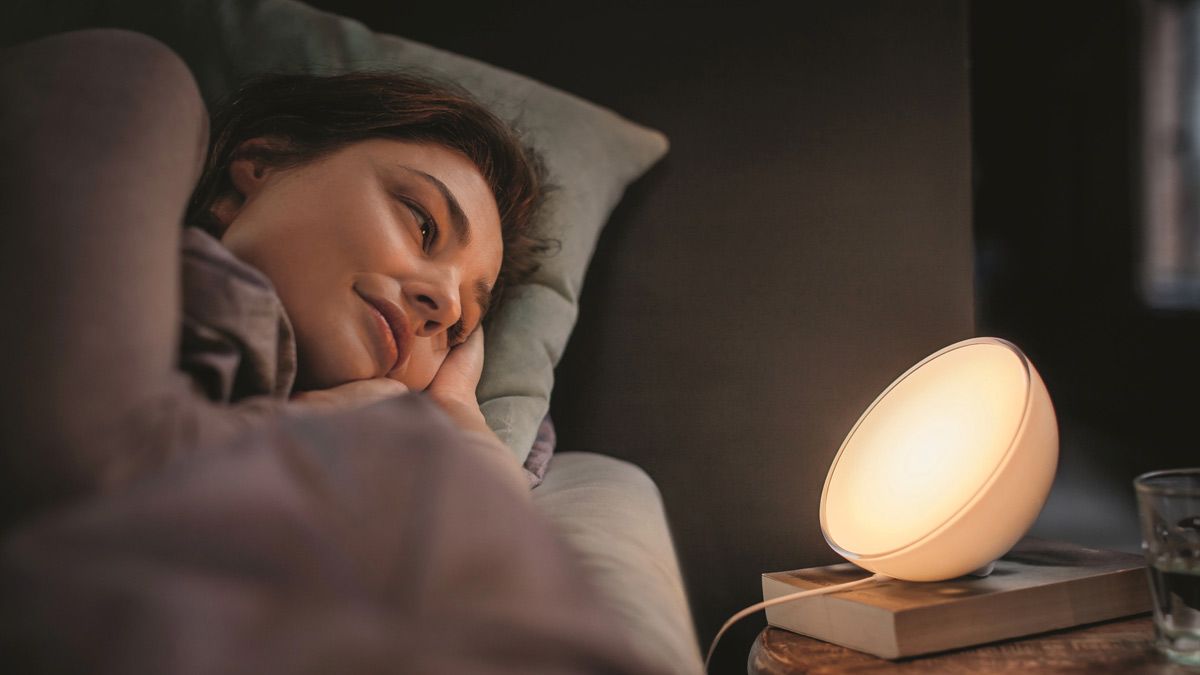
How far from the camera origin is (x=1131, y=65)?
3.98 m

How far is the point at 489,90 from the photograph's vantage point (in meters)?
1.05

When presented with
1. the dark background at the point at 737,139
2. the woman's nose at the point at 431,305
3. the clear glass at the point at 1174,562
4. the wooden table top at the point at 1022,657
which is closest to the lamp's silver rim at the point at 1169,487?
the clear glass at the point at 1174,562

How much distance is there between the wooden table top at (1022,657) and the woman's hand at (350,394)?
1.31 ft

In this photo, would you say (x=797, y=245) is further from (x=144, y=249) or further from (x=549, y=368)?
(x=144, y=249)

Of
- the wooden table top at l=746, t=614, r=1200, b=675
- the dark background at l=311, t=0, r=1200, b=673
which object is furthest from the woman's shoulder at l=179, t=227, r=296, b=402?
the dark background at l=311, t=0, r=1200, b=673

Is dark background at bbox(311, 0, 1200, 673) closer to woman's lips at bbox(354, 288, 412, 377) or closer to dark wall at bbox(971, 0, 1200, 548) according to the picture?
woman's lips at bbox(354, 288, 412, 377)

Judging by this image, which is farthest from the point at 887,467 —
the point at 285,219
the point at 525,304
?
the point at 285,219

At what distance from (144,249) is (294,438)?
0.56 feet

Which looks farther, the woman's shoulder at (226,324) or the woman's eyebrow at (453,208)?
the woman's eyebrow at (453,208)

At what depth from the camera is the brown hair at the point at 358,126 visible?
0.82 meters

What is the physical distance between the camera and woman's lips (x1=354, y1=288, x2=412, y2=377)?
0.76m

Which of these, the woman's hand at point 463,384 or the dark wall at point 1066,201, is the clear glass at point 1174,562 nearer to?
the woman's hand at point 463,384

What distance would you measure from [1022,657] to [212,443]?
63 centimetres

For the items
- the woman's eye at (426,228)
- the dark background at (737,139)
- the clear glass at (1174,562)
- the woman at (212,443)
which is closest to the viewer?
the woman at (212,443)
